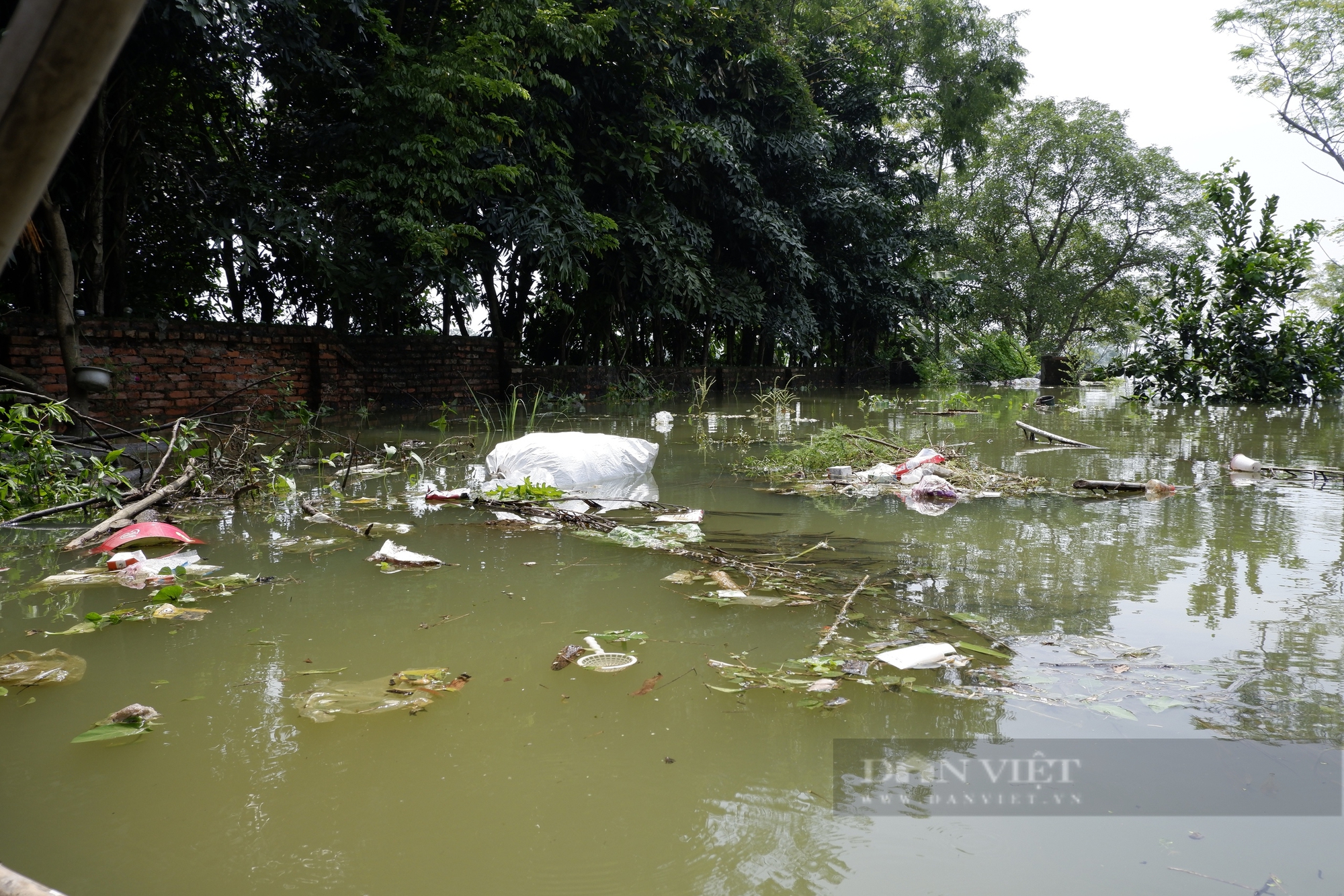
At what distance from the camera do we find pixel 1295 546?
2.79 metres

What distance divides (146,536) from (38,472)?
41.2 inches

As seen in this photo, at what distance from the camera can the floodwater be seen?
3.53 ft

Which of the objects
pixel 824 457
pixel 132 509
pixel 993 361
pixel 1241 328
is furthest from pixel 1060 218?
pixel 132 509

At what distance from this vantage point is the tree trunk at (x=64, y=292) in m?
5.02

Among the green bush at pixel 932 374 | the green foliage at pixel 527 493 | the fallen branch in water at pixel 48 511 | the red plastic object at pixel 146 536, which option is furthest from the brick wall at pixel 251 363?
the green bush at pixel 932 374

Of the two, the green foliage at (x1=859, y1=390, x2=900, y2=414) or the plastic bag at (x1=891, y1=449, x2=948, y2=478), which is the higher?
the green foliage at (x1=859, y1=390, x2=900, y2=414)

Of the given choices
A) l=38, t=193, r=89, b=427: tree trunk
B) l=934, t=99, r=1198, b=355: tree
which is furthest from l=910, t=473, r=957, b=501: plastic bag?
l=934, t=99, r=1198, b=355: tree

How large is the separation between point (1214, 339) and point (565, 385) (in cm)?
909

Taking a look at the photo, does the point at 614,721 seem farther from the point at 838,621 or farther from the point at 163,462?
the point at 163,462

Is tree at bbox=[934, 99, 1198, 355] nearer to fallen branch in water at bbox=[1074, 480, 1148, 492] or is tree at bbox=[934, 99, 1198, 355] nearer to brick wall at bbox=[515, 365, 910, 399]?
brick wall at bbox=[515, 365, 910, 399]

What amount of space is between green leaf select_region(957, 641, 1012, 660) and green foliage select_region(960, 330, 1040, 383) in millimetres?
24023

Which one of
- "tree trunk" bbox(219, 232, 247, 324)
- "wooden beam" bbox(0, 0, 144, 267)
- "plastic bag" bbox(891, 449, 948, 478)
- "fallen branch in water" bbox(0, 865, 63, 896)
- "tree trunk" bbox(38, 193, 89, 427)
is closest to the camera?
"wooden beam" bbox(0, 0, 144, 267)

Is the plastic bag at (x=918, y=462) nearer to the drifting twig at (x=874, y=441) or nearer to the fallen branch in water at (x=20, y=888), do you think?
the drifting twig at (x=874, y=441)

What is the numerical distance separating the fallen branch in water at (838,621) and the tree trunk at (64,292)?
5.00 m
